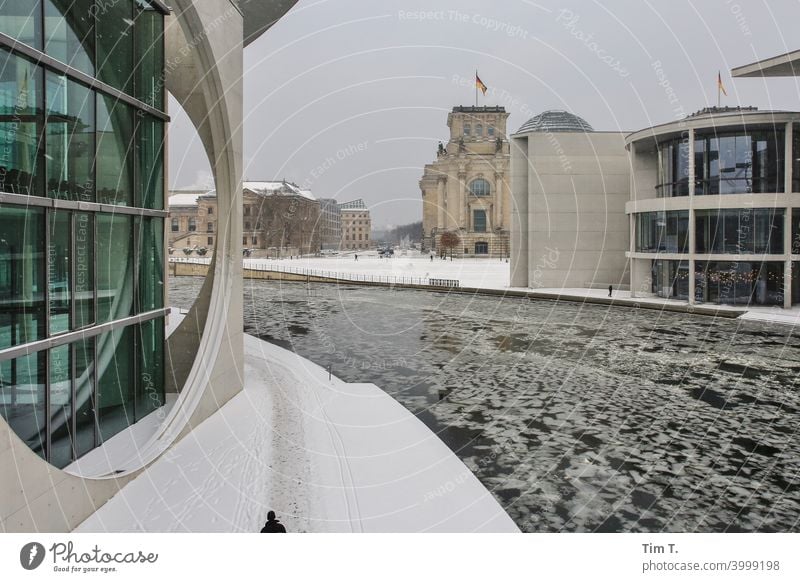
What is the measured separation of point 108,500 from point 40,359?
102 inches

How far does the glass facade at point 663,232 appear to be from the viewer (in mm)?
41719

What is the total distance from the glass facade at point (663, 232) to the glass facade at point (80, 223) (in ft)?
124

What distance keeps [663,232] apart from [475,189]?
62955mm

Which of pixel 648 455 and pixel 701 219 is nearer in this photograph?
pixel 648 455

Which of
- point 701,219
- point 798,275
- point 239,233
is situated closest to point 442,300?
point 701,219

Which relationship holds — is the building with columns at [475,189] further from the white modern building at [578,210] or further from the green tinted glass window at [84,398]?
the green tinted glass window at [84,398]

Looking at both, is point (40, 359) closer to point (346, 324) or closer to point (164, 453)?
point (164, 453)

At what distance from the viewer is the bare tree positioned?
10019 cm

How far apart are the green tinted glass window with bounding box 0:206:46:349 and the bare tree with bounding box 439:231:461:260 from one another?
→ 91341mm

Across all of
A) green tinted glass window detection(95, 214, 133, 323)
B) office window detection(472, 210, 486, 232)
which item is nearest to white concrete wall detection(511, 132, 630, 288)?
green tinted glass window detection(95, 214, 133, 323)

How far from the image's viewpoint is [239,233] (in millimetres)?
16250

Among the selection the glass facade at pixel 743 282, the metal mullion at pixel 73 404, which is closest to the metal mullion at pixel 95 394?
the metal mullion at pixel 73 404

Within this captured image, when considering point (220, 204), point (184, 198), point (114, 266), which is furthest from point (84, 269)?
point (184, 198)

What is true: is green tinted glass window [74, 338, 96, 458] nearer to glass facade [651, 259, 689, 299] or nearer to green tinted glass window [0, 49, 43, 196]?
green tinted glass window [0, 49, 43, 196]
